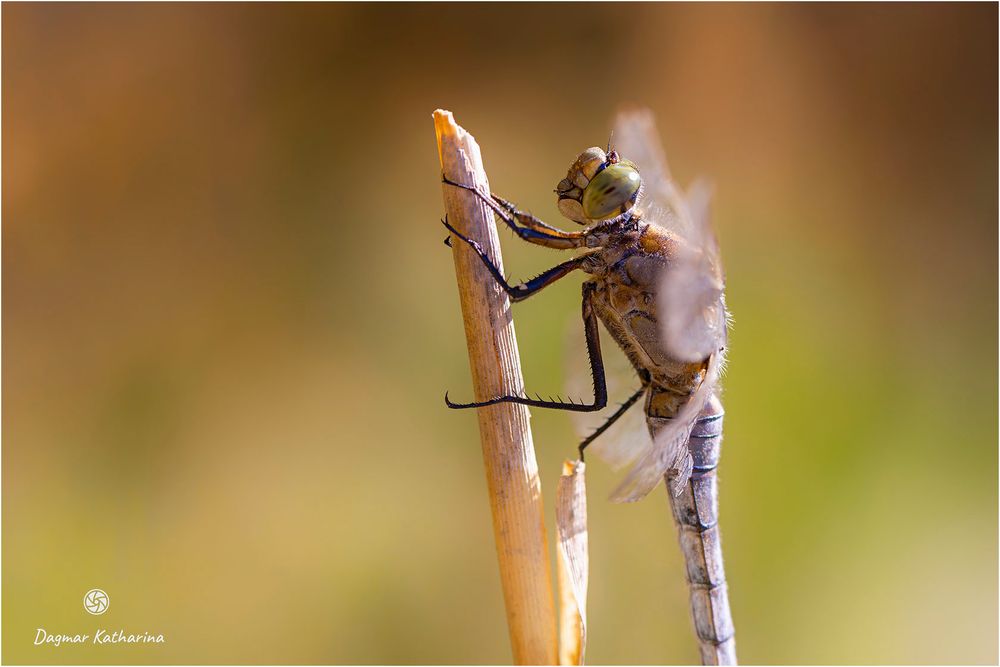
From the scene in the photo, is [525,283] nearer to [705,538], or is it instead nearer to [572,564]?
[572,564]

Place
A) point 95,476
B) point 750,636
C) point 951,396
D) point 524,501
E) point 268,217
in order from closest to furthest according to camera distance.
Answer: point 524,501
point 95,476
point 750,636
point 268,217
point 951,396

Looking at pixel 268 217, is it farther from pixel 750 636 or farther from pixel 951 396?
pixel 951 396

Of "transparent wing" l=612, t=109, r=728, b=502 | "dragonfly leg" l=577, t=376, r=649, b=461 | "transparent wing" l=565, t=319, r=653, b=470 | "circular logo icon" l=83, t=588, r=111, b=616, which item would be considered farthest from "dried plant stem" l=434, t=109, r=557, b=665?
"circular logo icon" l=83, t=588, r=111, b=616

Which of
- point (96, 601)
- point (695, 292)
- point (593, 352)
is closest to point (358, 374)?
point (96, 601)

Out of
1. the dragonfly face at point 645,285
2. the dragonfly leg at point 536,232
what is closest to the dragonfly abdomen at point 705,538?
the dragonfly face at point 645,285

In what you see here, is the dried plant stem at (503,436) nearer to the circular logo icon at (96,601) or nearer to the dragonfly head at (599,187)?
the dragonfly head at (599,187)

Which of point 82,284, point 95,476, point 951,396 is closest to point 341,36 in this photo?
point 82,284

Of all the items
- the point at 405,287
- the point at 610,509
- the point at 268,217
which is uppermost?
the point at 268,217
